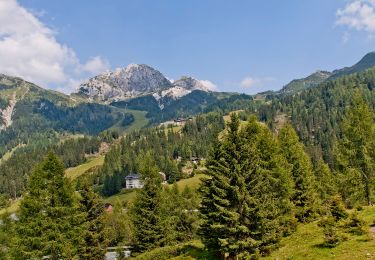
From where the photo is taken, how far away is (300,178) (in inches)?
1922

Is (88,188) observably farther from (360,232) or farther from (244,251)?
(360,232)

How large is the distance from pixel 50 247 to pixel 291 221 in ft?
89.1

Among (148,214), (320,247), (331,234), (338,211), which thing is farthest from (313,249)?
(148,214)

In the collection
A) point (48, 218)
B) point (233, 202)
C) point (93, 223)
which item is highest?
point (48, 218)

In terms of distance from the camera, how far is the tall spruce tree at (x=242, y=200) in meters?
37.7

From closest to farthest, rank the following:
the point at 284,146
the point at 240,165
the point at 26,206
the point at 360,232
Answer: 1. the point at 360,232
2. the point at 240,165
3. the point at 26,206
4. the point at 284,146

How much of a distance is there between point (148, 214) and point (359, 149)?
1268 inches

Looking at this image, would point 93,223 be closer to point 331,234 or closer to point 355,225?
point 331,234

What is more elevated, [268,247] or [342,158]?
[342,158]

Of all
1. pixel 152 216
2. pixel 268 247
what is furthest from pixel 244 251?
pixel 152 216

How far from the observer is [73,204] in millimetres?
43938

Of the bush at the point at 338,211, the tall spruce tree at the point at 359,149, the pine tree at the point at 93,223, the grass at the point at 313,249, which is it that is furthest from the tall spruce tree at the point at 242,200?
the pine tree at the point at 93,223

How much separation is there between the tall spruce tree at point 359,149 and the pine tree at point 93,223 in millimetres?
36305

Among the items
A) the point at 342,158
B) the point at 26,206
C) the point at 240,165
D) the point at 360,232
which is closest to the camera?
Answer: the point at 360,232
